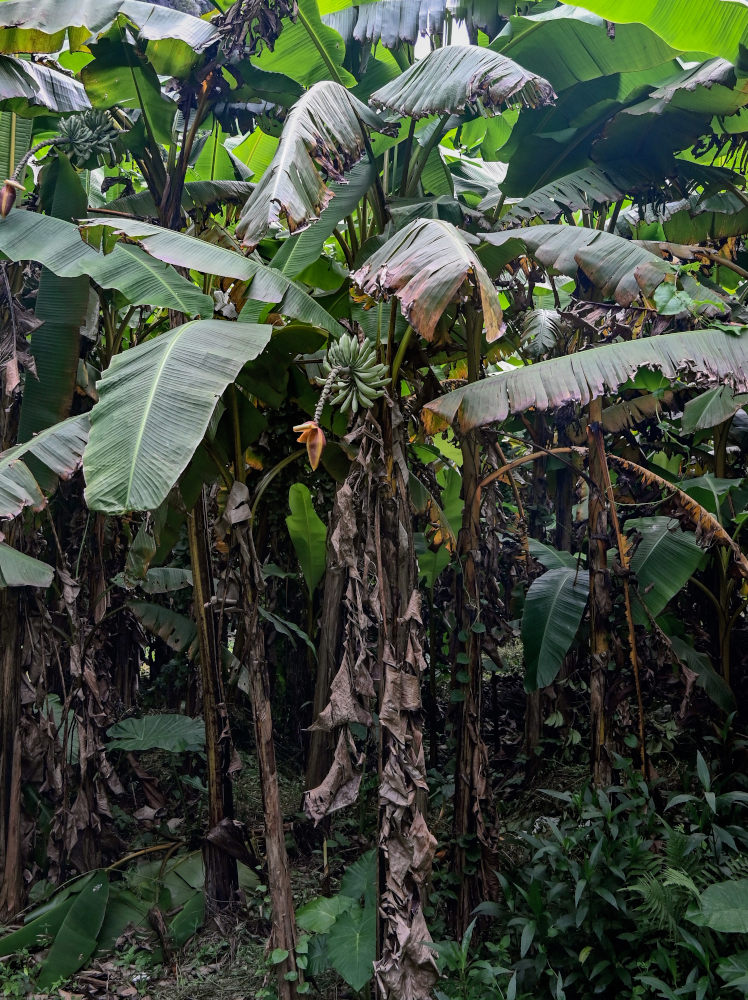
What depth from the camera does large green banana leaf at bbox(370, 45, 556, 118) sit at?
9.71ft

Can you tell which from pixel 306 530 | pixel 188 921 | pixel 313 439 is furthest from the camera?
pixel 306 530

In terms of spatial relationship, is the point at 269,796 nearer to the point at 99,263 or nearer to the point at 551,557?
the point at 551,557

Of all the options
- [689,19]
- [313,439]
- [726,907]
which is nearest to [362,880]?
[726,907]

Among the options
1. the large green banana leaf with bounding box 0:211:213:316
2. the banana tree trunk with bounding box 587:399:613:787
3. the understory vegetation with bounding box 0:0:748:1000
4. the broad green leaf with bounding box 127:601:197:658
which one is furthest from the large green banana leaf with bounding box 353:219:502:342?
the broad green leaf with bounding box 127:601:197:658

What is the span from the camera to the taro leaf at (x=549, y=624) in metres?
3.81

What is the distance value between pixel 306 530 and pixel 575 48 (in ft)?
9.25

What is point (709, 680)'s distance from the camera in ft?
13.3

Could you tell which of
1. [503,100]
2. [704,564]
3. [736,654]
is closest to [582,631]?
[704,564]

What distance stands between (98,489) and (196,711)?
10.6 feet

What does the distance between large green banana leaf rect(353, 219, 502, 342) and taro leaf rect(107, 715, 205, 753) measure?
8.86 ft

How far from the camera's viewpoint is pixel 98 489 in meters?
2.30

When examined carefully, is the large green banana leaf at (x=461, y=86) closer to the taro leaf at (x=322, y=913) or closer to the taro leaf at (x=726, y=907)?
the taro leaf at (x=726, y=907)

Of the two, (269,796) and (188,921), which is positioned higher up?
(269,796)

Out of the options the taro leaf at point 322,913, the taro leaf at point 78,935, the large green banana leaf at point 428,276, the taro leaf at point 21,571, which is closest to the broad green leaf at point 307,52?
the large green banana leaf at point 428,276
